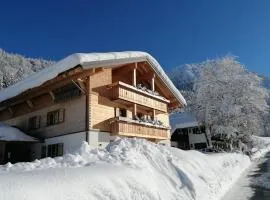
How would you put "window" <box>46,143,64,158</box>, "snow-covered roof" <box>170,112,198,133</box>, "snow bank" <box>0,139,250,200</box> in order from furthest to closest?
"snow-covered roof" <box>170,112,198,133</box> < "window" <box>46,143,64,158</box> < "snow bank" <box>0,139,250,200</box>

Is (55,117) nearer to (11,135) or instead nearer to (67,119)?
(67,119)

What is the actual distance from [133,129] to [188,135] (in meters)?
28.6

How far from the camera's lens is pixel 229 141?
38094 millimetres

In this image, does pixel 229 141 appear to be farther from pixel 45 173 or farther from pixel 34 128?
pixel 45 173

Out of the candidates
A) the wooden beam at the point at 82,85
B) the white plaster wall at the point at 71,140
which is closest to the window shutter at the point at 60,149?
the white plaster wall at the point at 71,140

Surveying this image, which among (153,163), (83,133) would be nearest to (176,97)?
(83,133)

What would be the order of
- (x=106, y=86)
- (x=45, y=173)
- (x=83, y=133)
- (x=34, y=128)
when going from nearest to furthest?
(x=45, y=173) < (x=83, y=133) < (x=106, y=86) < (x=34, y=128)

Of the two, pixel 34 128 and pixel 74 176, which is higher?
pixel 34 128

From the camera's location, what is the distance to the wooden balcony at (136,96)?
1941 centimetres

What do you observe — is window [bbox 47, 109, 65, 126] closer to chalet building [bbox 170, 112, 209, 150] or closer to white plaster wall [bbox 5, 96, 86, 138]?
white plaster wall [bbox 5, 96, 86, 138]

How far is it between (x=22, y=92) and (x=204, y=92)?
23270mm

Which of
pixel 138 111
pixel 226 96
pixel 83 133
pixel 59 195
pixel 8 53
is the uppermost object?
pixel 8 53

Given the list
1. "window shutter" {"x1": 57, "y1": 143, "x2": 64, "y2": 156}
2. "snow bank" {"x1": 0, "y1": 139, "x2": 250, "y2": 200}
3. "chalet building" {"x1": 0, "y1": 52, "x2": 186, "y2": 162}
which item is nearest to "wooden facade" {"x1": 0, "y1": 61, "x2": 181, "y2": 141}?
"chalet building" {"x1": 0, "y1": 52, "x2": 186, "y2": 162}

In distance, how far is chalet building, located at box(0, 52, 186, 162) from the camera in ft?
59.0
